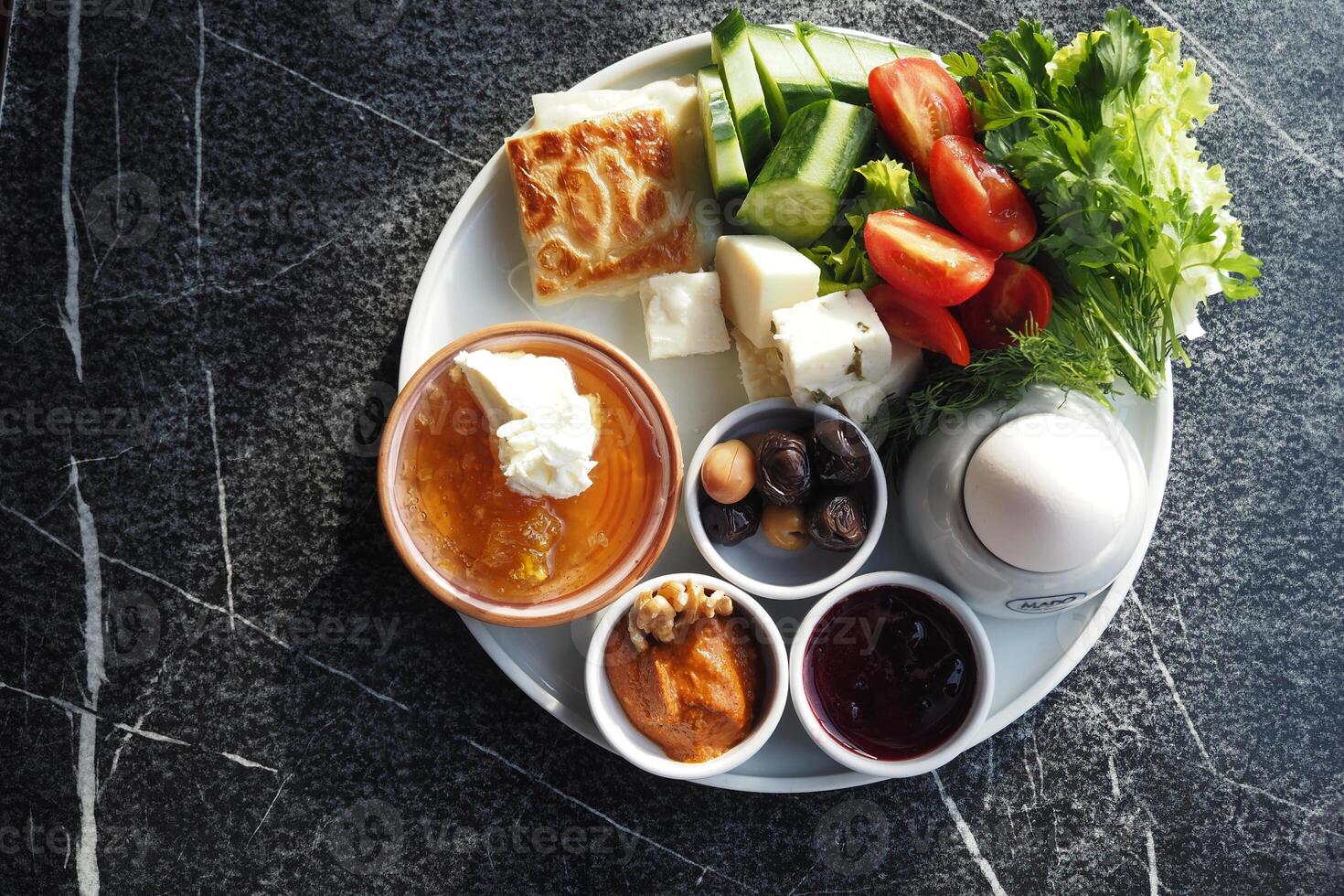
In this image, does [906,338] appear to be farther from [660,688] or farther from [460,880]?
[460,880]

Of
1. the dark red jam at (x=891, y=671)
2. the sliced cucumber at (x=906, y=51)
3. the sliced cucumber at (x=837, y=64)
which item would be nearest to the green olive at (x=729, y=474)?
the dark red jam at (x=891, y=671)

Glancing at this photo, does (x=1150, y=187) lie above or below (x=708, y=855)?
above

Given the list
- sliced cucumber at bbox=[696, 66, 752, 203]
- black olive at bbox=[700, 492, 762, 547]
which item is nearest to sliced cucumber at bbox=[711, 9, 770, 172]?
sliced cucumber at bbox=[696, 66, 752, 203]

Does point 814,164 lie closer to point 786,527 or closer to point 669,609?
point 786,527

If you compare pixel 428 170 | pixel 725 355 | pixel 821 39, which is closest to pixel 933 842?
pixel 725 355

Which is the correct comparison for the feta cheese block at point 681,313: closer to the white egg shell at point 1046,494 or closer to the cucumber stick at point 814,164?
the cucumber stick at point 814,164

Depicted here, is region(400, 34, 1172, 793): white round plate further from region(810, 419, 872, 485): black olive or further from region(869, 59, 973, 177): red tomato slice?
region(869, 59, 973, 177): red tomato slice
